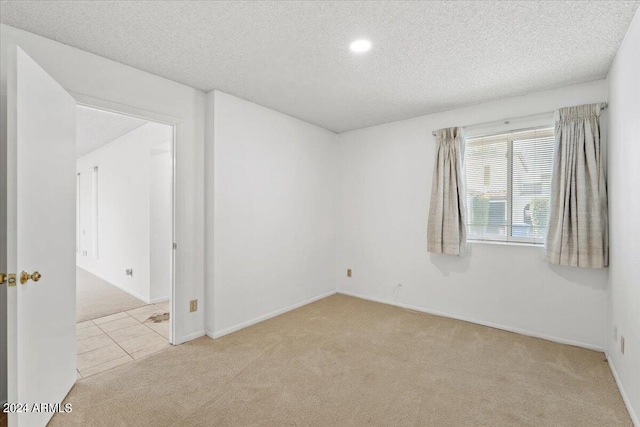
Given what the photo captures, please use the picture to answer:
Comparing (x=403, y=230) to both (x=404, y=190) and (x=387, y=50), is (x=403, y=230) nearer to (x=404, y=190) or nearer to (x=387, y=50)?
(x=404, y=190)

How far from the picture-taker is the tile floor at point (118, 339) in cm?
258

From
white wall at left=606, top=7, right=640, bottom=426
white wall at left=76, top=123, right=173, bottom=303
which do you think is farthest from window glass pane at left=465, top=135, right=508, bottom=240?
white wall at left=76, top=123, right=173, bottom=303

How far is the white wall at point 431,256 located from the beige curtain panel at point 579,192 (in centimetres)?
18

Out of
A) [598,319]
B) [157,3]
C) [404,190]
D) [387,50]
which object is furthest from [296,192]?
[598,319]

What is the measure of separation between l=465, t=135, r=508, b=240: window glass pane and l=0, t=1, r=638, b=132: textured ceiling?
585 mm

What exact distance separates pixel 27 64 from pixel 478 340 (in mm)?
3939

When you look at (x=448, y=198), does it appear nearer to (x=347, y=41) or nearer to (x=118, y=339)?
(x=347, y=41)

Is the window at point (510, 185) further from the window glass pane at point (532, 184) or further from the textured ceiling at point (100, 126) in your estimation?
the textured ceiling at point (100, 126)

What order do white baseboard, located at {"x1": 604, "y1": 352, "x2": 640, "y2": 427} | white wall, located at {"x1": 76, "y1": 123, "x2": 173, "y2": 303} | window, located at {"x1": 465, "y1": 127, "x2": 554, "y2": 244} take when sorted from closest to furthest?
white baseboard, located at {"x1": 604, "y1": 352, "x2": 640, "y2": 427}
window, located at {"x1": 465, "y1": 127, "x2": 554, "y2": 244}
white wall, located at {"x1": 76, "y1": 123, "x2": 173, "y2": 303}

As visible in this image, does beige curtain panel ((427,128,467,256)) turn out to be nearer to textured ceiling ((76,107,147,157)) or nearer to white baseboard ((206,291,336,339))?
white baseboard ((206,291,336,339))

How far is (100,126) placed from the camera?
4371 mm

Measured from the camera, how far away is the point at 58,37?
7.04ft

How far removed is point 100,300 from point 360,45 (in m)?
4.69

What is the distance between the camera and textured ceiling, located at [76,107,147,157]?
389 cm
